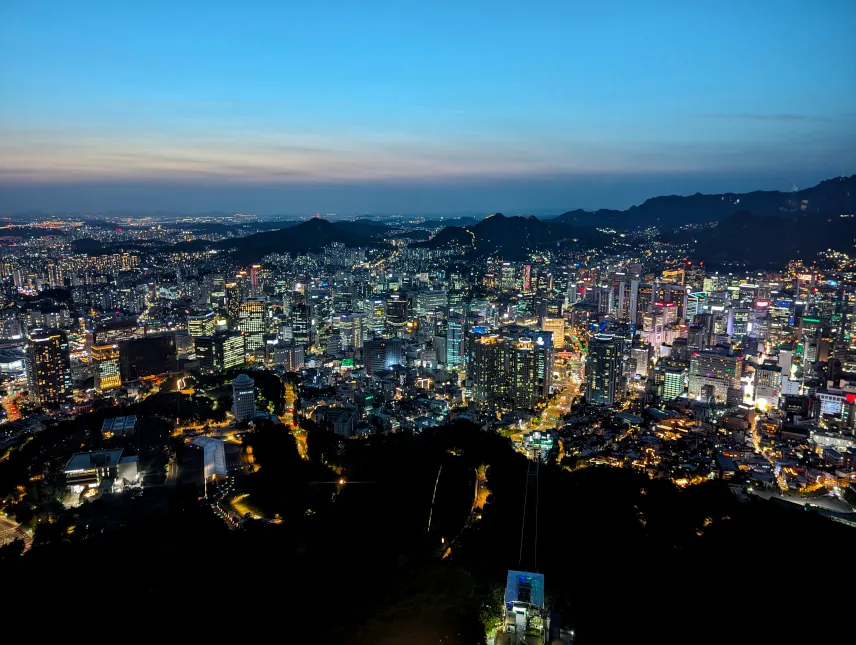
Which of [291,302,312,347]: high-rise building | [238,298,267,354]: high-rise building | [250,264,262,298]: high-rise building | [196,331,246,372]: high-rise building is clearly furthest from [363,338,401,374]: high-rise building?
[250,264,262,298]: high-rise building

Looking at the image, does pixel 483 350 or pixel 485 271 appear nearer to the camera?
pixel 483 350

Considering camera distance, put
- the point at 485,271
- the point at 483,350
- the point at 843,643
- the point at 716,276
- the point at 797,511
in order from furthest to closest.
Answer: the point at 485,271, the point at 716,276, the point at 483,350, the point at 797,511, the point at 843,643

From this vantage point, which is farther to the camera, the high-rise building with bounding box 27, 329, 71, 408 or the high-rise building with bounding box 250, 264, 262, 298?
the high-rise building with bounding box 250, 264, 262, 298

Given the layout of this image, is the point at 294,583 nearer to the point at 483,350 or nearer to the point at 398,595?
the point at 398,595

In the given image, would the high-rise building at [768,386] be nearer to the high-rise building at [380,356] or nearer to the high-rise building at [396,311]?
the high-rise building at [380,356]

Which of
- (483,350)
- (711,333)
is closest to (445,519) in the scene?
(483,350)

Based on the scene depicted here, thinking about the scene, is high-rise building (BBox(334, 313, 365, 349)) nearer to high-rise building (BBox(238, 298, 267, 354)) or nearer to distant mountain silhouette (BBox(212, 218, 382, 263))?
high-rise building (BBox(238, 298, 267, 354))
